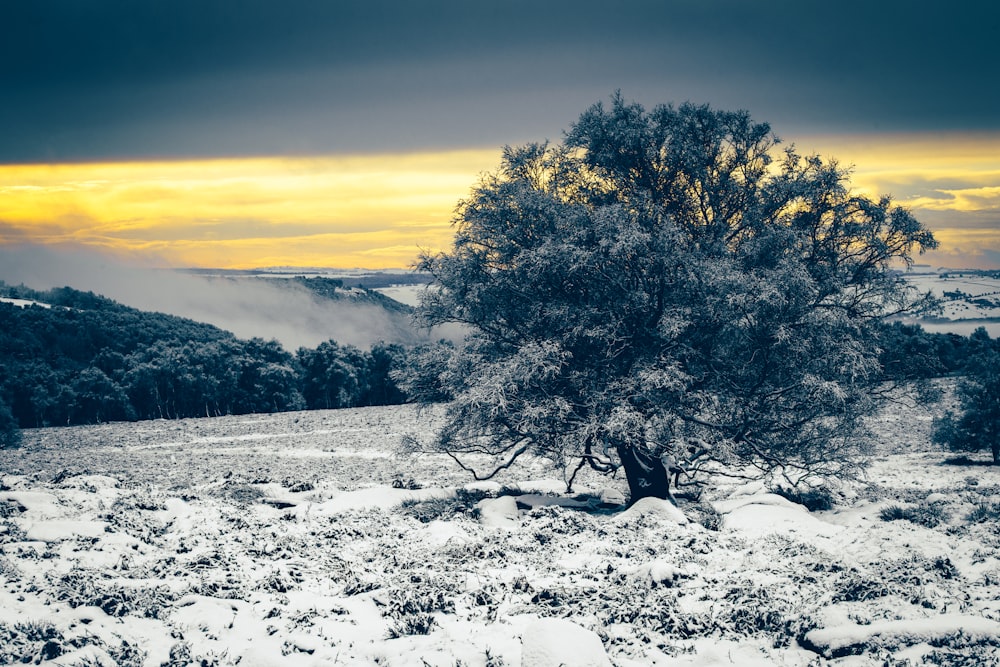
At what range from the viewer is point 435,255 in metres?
20.1

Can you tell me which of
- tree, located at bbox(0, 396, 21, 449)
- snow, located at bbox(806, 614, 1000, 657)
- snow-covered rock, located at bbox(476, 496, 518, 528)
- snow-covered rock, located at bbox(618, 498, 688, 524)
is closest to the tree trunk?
snow-covered rock, located at bbox(618, 498, 688, 524)

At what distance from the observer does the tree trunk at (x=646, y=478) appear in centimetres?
1988

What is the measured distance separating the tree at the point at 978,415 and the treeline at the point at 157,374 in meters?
67.4

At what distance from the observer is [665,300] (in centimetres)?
1850

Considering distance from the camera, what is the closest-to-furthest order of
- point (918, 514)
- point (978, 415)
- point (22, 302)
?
point (918, 514), point (978, 415), point (22, 302)

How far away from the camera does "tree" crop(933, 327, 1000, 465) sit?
1560 inches

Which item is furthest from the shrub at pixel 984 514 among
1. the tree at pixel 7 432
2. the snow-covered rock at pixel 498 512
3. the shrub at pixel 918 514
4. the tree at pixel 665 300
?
the tree at pixel 7 432

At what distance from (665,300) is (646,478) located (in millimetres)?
5084

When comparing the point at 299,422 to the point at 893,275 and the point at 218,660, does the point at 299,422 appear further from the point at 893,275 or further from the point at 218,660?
the point at 218,660

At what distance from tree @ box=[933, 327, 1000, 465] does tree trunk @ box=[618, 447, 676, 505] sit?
28.5 m

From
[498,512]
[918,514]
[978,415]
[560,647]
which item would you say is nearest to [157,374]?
[498,512]

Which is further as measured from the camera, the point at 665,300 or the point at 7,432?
the point at 7,432

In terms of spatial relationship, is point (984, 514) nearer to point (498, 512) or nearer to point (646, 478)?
point (646, 478)

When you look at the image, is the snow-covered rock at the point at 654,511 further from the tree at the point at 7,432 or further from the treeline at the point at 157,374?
the treeline at the point at 157,374
